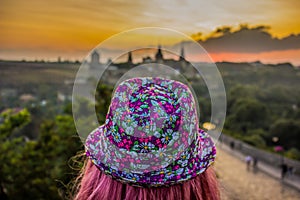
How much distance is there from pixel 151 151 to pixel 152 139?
3cm

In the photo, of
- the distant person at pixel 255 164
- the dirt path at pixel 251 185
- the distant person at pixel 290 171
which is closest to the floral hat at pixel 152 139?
the dirt path at pixel 251 185

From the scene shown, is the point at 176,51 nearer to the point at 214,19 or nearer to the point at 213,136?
the point at 213,136

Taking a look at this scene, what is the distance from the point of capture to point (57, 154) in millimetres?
5730

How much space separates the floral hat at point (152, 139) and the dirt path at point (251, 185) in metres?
6.07

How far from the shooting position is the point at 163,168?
0.82 m

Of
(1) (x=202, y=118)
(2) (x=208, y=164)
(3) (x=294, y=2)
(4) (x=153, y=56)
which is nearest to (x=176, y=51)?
(4) (x=153, y=56)

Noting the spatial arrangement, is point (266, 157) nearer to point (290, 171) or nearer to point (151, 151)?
point (290, 171)

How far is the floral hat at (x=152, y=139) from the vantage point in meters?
0.81

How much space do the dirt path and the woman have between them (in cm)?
605

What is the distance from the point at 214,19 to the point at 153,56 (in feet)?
32.3

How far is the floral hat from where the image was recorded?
0.81m

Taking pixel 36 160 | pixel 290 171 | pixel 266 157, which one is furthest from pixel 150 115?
pixel 266 157

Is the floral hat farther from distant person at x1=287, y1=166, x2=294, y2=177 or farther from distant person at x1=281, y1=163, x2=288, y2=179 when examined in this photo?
distant person at x1=287, y1=166, x2=294, y2=177

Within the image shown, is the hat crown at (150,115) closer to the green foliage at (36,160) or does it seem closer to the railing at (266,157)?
the green foliage at (36,160)
